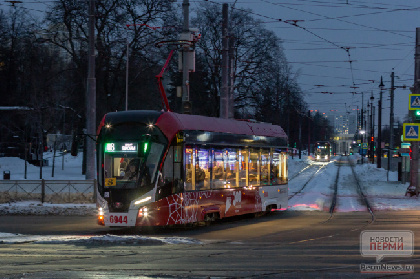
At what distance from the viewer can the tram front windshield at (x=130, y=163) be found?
17.1 m

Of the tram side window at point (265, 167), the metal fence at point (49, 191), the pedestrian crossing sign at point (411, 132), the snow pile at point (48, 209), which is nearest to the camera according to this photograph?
the tram side window at point (265, 167)

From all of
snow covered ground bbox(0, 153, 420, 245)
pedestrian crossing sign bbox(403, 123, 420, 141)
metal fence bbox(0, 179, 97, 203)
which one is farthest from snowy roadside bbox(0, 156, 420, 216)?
pedestrian crossing sign bbox(403, 123, 420, 141)

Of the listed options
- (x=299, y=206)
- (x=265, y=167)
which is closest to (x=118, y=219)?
(x=265, y=167)

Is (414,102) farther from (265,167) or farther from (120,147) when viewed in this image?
(120,147)

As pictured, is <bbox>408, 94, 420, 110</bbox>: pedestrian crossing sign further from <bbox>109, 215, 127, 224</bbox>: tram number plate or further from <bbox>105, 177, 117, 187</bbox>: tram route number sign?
<bbox>109, 215, 127, 224</bbox>: tram number plate

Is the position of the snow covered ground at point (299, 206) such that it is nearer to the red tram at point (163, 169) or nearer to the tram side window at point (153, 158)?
the red tram at point (163, 169)

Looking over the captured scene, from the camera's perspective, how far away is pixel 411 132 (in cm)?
3181

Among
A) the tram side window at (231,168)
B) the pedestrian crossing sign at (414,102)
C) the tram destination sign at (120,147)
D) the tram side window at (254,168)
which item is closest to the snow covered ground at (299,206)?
the tram destination sign at (120,147)

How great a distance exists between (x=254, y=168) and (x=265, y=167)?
1.05m

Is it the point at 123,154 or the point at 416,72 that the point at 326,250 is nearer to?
the point at 123,154

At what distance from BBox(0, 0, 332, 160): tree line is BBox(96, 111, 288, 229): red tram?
53.1ft

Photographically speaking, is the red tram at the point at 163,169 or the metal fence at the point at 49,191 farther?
the metal fence at the point at 49,191

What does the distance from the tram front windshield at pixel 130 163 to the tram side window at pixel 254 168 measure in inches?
202

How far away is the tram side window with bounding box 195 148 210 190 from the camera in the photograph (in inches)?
731
